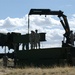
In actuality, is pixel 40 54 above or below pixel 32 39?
below

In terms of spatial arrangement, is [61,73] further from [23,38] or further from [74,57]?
[23,38]

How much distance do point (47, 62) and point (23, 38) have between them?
18.1ft

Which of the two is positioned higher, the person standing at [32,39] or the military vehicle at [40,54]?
the person standing at [32,39]

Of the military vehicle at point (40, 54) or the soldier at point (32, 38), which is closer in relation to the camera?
the military vehicle at point (40, 54)

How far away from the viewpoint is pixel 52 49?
111 feet

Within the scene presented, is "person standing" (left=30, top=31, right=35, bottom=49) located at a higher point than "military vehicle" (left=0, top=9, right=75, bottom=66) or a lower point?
higher

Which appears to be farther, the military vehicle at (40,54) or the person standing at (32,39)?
the person standing at (32,39)

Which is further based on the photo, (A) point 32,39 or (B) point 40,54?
(A) point 32,39

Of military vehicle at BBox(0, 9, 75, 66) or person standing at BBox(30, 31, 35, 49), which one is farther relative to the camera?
person standing at BBox(30, 31, 35, 49)

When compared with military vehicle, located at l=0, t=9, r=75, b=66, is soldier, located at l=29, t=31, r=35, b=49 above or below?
above

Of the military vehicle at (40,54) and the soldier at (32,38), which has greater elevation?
the soldier at (32,38)

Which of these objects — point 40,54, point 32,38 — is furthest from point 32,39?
point 40,54

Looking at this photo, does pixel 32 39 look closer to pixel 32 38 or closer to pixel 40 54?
pixel 32 38

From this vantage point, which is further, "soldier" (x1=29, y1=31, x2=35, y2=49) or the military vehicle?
"soldier" (x1=29, y1=31, x2=35, y2=49)
